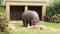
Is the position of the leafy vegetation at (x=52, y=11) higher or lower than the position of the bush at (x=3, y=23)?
higher

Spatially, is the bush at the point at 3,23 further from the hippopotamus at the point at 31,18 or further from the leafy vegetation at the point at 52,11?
the leafy vegetation at the point at 52,11

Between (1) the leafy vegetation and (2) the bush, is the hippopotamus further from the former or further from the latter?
(1) the leafy vegetation

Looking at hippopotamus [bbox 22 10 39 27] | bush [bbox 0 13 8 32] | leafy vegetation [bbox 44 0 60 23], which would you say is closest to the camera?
bush [bbox 0 13 8 32]

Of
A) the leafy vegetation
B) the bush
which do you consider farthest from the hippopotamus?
the leafy vegetation

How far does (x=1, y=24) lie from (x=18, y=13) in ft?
37.8

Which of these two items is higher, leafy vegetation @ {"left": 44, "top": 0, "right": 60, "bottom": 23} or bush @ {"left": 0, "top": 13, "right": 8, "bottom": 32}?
leafy vegetation @ {"left": 44, "top": 0, "right": 60, "bottom": 23}

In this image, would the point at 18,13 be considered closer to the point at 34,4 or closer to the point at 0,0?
the point at 34,4

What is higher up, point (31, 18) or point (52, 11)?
point (52, 11)

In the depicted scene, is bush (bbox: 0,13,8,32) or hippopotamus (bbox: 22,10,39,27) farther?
hippopotamus (bbox: 22,10,39,27)

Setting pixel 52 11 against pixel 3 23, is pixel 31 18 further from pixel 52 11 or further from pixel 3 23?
pixel 52 11

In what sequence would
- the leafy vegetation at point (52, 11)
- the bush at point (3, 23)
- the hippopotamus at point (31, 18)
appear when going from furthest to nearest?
the leafy vegetation at point (52, 11), the hippopotamus at point (31, 18), the bush at point (3, 23)

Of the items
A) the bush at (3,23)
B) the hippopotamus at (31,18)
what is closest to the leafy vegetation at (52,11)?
the hippopotamus at (31,18)

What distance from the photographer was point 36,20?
53.3 feet

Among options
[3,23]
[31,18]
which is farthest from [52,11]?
[3,23]
